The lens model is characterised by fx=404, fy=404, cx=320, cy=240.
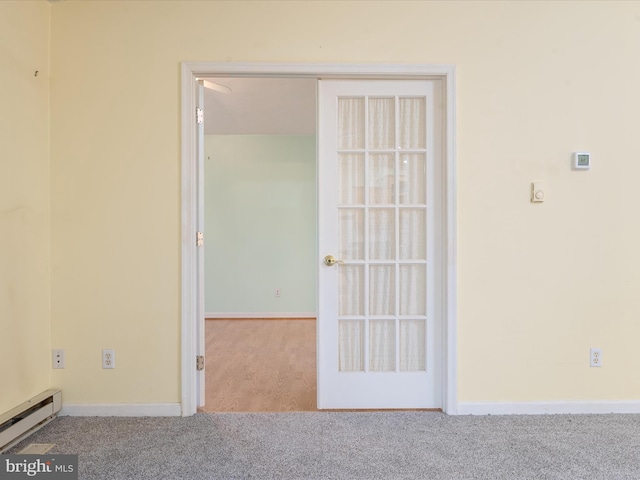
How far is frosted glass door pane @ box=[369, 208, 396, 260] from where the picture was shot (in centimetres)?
254

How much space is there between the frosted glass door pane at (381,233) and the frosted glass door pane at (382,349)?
425 mm

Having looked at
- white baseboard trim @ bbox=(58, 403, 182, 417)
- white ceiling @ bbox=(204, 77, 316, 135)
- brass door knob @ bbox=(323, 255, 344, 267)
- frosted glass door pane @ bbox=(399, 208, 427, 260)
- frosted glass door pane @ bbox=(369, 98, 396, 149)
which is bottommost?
white baseboard trim @ bbox=(58, 403, 182, 417)

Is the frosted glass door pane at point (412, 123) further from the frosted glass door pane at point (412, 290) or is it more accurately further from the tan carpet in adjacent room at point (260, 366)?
the tan carpet in adjacent room at point (260, 366)

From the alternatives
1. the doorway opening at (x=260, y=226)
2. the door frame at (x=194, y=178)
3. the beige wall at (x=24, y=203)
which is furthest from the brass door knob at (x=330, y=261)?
the doorway opening at (x=260, y=226)

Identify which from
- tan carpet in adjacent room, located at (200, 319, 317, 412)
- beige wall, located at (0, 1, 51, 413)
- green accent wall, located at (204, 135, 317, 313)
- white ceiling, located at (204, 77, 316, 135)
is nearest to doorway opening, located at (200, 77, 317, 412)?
green accent wall, located at (204, 135, 317, 313)

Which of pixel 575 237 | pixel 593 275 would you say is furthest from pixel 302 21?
pixel 593 275

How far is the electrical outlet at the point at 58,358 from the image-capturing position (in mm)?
2428

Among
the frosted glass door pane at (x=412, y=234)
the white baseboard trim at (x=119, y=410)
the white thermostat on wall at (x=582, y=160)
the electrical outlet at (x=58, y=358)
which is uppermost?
the white thermostat on wall at (x=582, y=160)

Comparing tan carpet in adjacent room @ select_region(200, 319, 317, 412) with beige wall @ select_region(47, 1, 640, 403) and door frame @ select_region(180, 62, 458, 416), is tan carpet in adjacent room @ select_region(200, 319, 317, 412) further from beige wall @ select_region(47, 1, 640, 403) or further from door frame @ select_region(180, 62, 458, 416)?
beige wall @ select_region(47, 1, 640, 403)

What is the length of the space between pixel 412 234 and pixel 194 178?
139 cm

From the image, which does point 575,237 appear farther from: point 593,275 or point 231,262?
point 231,262

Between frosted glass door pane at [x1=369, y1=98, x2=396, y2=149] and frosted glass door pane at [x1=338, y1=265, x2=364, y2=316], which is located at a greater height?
frosted glass door pane at [x1=369, y1=98, x2=396, y2=149]

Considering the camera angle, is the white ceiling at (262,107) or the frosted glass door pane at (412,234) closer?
the frosted glass door pane at (412,234)

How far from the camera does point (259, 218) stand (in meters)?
5.46
